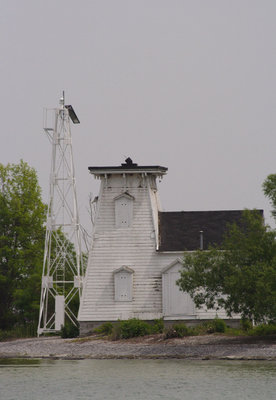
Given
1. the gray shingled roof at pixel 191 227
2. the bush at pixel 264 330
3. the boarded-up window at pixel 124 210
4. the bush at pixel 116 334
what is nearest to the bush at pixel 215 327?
the bush at pixel 264 330

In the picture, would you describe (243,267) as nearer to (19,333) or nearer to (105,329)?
(105,329)

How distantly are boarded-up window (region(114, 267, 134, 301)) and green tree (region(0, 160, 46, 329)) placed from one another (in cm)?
980

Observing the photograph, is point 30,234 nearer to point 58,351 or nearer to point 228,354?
point 58,351

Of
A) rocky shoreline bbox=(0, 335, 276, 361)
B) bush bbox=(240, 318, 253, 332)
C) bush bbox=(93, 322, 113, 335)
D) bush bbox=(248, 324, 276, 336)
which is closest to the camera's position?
rocky shoreline bbox=(0, 335, 276, 361)

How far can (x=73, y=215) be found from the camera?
50.3 m

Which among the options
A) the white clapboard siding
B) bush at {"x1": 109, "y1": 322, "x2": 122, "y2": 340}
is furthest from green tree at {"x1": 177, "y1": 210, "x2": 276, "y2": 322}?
the white clapboard siding

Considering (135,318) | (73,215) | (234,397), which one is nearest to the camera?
(234,397)

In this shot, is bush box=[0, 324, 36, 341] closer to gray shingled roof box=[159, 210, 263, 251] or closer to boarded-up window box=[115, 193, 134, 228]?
boarded-up window box=[115, 193, 134, 228]

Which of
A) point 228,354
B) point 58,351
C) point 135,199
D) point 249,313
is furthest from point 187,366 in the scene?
point 135,199

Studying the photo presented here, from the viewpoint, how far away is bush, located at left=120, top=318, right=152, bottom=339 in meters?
44.2

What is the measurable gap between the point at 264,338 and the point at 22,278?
2176 cm

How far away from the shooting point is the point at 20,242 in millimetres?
58188

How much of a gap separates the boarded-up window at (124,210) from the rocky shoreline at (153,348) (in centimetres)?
692

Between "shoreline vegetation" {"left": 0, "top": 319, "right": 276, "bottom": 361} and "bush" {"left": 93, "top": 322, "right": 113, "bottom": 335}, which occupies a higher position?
"bush" {"left": 93, "top": 322, "right": 113, "bottom": 335}
